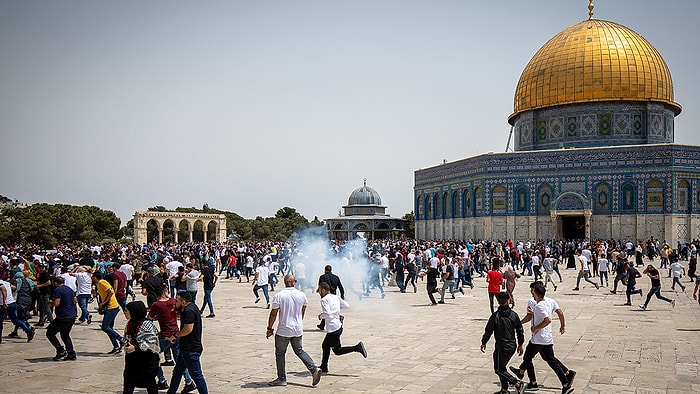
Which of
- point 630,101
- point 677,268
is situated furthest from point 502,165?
point 677,268

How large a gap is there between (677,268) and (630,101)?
32247 millimetres

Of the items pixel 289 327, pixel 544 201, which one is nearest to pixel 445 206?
pixel 544 201

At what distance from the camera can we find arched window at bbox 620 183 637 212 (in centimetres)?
4459

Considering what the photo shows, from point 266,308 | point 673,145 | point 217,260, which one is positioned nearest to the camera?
point 266,308

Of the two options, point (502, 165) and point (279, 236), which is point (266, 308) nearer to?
point (502, 165)

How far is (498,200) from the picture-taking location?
47.9 meters

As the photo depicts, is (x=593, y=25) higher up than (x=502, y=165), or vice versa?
(x=593, y=25)

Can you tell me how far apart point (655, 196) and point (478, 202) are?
11971 mm

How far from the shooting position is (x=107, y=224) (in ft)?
224

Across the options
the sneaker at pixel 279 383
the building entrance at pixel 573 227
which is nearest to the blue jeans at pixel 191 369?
the sneaker at pixel 279 383

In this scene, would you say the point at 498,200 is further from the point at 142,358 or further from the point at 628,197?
the point at 142,358

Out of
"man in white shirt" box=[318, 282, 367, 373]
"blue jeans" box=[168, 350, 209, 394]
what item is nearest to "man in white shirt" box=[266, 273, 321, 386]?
"man in white shirt" box=[318, 282, 367, 373]

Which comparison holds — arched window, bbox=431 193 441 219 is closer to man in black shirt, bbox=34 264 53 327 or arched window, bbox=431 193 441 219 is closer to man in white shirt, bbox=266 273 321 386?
man in black shirt, bbox=34 264 53 327

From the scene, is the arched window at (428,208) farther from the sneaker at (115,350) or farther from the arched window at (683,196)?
the sneaker at (115,350)
